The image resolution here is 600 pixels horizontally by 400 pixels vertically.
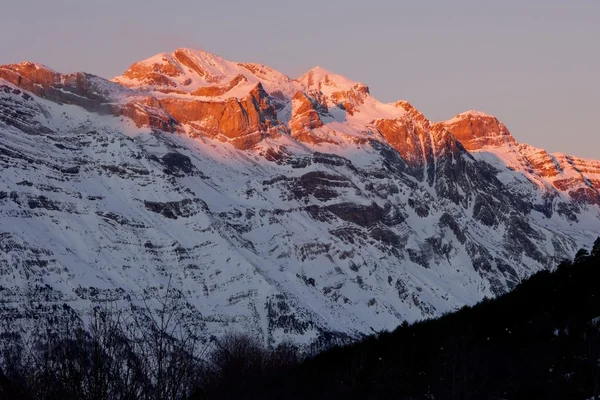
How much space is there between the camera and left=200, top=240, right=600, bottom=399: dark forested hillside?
229 ft

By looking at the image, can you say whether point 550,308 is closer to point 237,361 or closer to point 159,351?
point 237,361

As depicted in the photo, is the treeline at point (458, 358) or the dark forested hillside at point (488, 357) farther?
the dark forested hillside at point (488, 357)

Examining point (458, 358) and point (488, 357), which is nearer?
point (458, 358)

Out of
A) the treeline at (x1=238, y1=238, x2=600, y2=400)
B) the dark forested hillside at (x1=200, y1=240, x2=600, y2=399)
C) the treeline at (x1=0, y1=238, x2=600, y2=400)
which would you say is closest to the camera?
the treeline at (x1=0, y1=238, x2=600, y2=400)

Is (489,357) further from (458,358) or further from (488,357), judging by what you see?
(458,358)

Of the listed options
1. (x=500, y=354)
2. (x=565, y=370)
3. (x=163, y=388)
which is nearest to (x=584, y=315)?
(x=500, y=354)

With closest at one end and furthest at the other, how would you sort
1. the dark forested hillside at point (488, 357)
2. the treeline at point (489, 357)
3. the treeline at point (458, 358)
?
the treeline at point (458, 358), the treeline at point (489, 357), the dark forested hillside at point (488, 357)

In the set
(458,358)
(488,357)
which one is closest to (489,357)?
(488,357)

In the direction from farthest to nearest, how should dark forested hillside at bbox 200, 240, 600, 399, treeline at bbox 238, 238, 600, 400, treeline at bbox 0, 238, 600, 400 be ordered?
dark forested hillside at bbox 200, 240, 600, 399 < treeline at bbox 238, 238, 600, 400 < treeline at bbox 0, 238, 600, 400

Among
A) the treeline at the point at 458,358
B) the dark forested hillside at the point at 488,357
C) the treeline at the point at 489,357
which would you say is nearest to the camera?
the treeline at the point at 458,358

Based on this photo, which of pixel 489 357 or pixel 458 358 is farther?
pixel 489 357

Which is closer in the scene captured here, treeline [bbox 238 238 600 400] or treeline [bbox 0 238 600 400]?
treeline [bbox 0 238 600 400]

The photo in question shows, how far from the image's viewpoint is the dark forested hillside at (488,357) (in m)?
69.8

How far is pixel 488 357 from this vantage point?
261 feet
